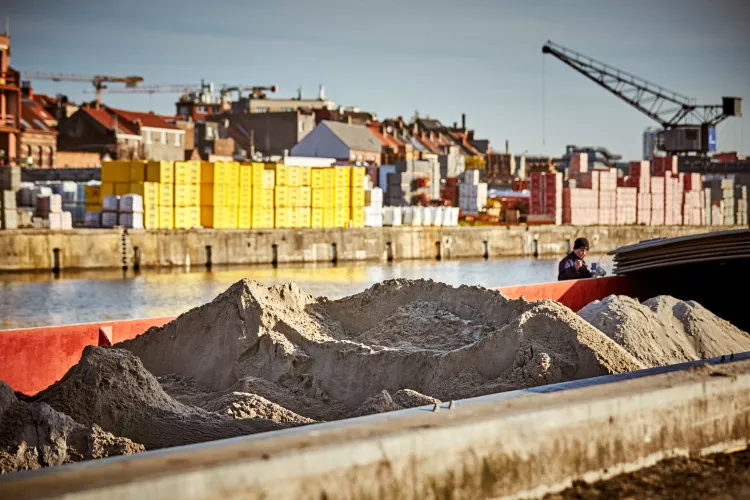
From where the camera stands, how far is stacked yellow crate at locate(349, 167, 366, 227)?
43156 millimetres

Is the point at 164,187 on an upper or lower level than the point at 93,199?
upper

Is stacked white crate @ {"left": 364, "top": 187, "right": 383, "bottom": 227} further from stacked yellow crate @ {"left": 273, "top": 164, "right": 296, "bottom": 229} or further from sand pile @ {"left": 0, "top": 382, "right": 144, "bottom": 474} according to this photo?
sand pile @ {"left": 0, "top": 382, "right": 144, "bottom": 474}

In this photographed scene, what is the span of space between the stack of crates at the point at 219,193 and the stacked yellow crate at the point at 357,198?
5.49 meters

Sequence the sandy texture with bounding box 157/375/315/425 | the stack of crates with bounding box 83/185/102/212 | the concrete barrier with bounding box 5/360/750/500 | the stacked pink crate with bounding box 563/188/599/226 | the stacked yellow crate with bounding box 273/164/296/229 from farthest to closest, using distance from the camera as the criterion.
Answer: the stacked pink crate with bounding box 563/188/599/226 → the stacked yellow crate with bounding box 273/164/296/229 → the stack of crates with bounding box 83/185/102/212 → the sandy texture with bounding box 157/375/315/425 → the concrete barrier with bounding box 5/360/750/500

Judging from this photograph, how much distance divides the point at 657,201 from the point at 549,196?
10.2m

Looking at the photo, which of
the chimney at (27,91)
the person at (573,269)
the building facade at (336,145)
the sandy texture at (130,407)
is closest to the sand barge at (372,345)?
the sandy texture at (130,407)

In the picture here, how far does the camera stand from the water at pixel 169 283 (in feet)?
82.9

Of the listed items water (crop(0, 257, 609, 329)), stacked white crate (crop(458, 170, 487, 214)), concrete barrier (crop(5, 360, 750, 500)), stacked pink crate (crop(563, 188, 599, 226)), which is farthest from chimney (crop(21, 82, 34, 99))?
concrete barrier (crop(5, 360, 750, 500))

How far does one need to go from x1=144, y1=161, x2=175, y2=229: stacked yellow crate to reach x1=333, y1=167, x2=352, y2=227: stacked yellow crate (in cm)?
713

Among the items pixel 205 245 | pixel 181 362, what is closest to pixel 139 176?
pixel 205 245

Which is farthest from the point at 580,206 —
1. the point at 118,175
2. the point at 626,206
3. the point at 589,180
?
the point at 118,175

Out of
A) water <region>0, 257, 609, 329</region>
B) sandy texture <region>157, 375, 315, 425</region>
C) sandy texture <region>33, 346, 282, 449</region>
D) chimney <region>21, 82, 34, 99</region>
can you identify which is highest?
chimney <region>21, 82, 34, 99</region>

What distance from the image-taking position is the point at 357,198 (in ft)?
143

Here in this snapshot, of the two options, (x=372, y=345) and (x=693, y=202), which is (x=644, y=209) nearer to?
(x=693, y=202)
